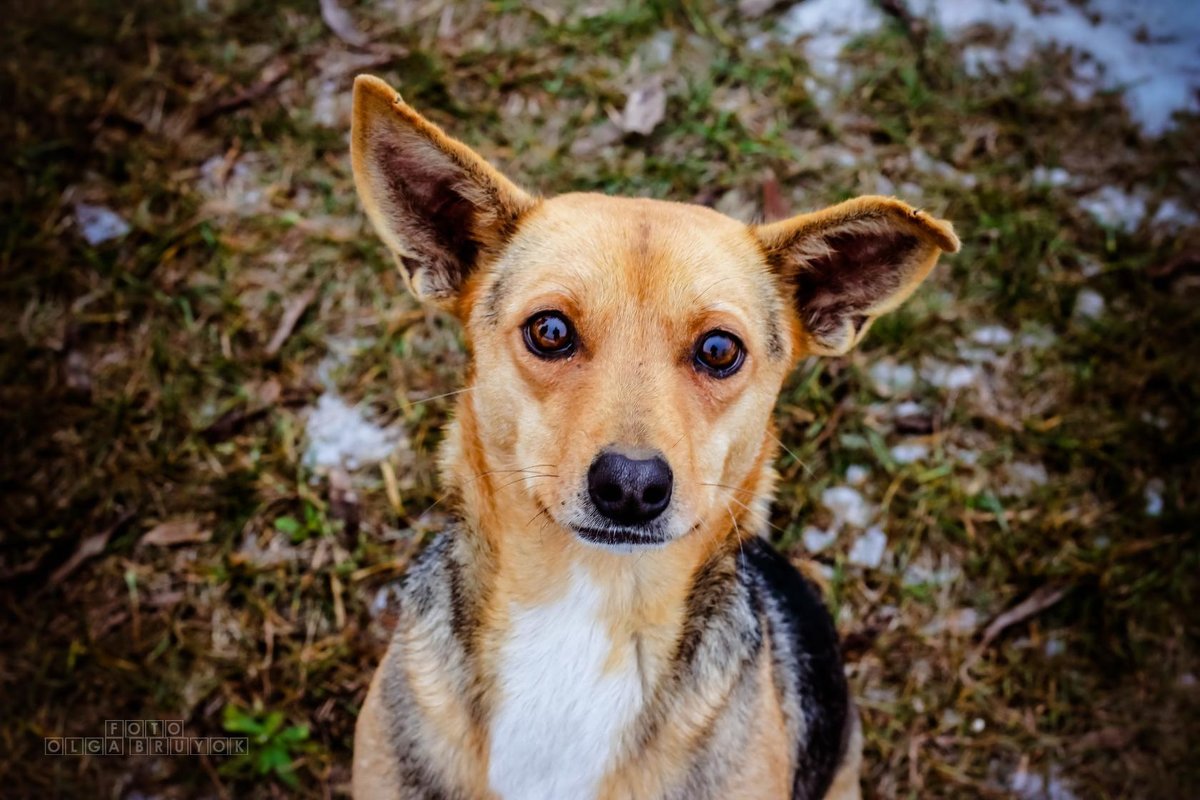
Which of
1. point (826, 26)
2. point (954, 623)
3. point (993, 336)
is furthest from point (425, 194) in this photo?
point (826, 26)

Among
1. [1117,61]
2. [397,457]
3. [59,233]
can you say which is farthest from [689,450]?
[1117,61]

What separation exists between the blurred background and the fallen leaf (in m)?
0.03

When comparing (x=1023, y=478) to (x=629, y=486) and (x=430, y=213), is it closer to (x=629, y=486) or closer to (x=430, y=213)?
(x=629, y=486)

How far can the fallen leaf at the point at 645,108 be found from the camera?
18.5 feet

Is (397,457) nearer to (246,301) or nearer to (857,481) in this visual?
(246,301)

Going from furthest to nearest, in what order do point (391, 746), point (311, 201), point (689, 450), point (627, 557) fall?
point (311, 201) → point (391, 746) → point (627, 557) → point (689, 450)

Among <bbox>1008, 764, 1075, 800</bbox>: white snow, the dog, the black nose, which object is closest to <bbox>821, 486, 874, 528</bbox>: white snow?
<bbox>1008, 764, 1075, 800</bbox>: white snow

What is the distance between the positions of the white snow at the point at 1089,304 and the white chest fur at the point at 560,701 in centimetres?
386

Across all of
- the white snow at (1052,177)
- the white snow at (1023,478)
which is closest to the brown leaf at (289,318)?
the white snow at (1023,478)

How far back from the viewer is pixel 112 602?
464 centimetres

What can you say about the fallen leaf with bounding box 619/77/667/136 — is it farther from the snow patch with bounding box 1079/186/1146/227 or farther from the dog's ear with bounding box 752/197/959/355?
the dog's ear with bounding box 752/197/959/355

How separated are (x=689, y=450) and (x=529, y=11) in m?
4.17

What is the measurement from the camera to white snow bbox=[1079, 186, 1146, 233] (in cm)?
559

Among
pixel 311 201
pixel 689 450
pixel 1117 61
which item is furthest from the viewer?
pixel 1117 61
